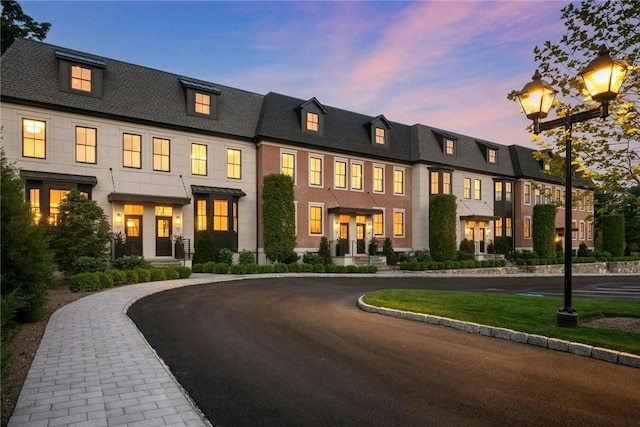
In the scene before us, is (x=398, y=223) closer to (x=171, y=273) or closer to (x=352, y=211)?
(x=352, y=211)

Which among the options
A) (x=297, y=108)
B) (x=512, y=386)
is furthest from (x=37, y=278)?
(x=297, y=108)

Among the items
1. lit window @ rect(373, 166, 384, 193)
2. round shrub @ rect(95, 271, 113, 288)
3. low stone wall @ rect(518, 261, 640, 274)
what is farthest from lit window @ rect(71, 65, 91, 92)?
low stone wall @ rect(518, 261, 640, 274)

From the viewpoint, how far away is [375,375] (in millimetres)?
5742

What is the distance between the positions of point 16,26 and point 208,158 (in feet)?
69.0

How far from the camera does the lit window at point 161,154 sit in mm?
22325

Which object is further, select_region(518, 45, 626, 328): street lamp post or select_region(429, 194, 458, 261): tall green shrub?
select_region(429, 194, 458, 261): tall green shrub

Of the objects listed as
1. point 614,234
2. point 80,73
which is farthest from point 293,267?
point 614,234

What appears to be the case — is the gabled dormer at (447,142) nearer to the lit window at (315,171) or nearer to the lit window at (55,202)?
the lit window at (315,171)

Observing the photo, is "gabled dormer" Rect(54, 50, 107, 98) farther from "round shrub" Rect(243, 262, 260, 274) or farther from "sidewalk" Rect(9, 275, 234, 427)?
"sidewalk" Rect(9, 275, 234, 427)

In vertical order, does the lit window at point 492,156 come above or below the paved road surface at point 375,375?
above

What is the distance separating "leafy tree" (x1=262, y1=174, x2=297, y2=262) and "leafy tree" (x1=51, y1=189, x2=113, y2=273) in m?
9.16

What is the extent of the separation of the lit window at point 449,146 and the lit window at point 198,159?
20.8 m

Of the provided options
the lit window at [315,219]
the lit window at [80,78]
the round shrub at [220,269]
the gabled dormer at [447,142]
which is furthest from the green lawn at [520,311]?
the gabled dormer at [447,142]

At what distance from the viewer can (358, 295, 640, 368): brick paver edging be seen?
6402 mm
